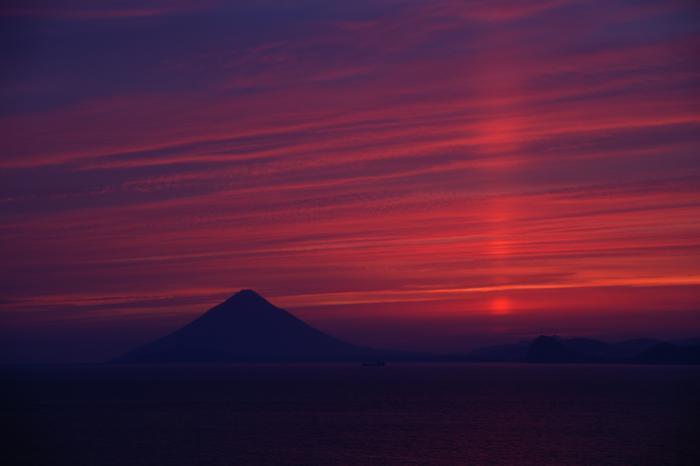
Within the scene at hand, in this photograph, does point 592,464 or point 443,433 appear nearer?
point 592,464

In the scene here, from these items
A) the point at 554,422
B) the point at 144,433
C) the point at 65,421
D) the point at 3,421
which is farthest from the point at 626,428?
the point at 3,421

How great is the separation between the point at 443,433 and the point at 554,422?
14.9 meters

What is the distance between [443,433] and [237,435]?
16450mm

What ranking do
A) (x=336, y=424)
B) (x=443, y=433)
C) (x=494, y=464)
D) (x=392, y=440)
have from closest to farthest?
(x=494, y=464) → (x=392, y=440) → (x=443, y=433) → (x=336, y=424)

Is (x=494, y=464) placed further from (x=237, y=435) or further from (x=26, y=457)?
(x=26, y=457)

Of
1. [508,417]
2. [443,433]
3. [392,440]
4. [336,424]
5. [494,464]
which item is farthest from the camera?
[508,417]

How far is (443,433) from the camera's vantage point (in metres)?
70.5

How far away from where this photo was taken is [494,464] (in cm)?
5344

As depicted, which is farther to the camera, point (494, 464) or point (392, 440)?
point (392, 440)

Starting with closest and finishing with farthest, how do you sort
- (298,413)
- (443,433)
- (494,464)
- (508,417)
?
(494,464), (443,433), (508,417), (298,413)

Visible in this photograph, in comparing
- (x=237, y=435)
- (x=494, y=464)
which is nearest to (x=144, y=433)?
(x=237, y=435)

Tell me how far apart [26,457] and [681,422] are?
56.1 metres

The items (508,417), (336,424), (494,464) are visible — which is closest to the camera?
(494,464)

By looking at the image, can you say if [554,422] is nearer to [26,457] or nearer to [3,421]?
[26,457]
